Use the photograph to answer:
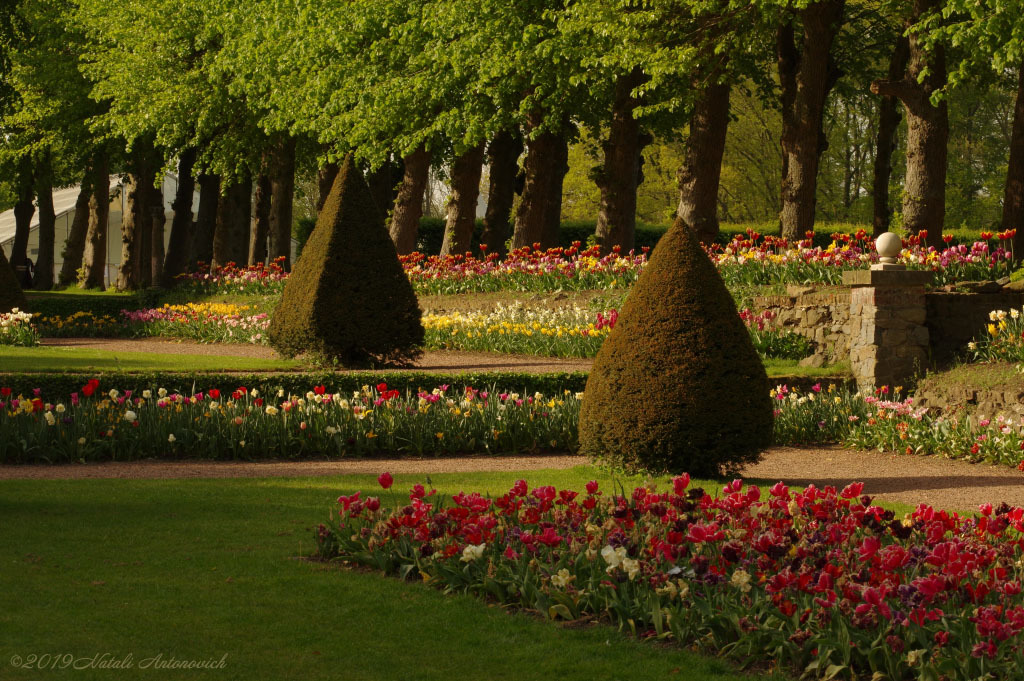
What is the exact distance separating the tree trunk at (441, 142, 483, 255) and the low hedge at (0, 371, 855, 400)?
12.9 meters

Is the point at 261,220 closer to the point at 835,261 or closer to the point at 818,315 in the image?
the point at 835,261

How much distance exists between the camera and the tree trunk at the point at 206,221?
1133 inches

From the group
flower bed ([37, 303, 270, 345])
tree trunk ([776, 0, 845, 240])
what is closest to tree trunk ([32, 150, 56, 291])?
flower bed ([37, 303, 270, 345])

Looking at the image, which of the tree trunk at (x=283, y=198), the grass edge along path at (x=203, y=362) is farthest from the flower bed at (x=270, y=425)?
the tree trunk at (x=283, y=198)

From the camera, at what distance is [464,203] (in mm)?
24969

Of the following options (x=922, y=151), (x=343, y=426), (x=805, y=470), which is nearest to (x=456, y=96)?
(x=922, y=151)

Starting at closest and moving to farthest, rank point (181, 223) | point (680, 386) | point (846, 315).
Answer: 1. point (680, 386)
2. point (846, 315)
3. point (181, 223)

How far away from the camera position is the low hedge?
10.9m

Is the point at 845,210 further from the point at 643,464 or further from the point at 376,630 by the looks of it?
the point at 376,630

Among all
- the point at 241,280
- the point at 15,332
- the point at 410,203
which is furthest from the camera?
the point at 410,203

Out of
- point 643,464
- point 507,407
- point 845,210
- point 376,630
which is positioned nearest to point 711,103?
point 507,407

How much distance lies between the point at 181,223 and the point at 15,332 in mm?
10431

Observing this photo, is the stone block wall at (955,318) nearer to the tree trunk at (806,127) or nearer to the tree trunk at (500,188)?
the tree trunk at (806,127)

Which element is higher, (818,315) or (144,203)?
(144,203)
